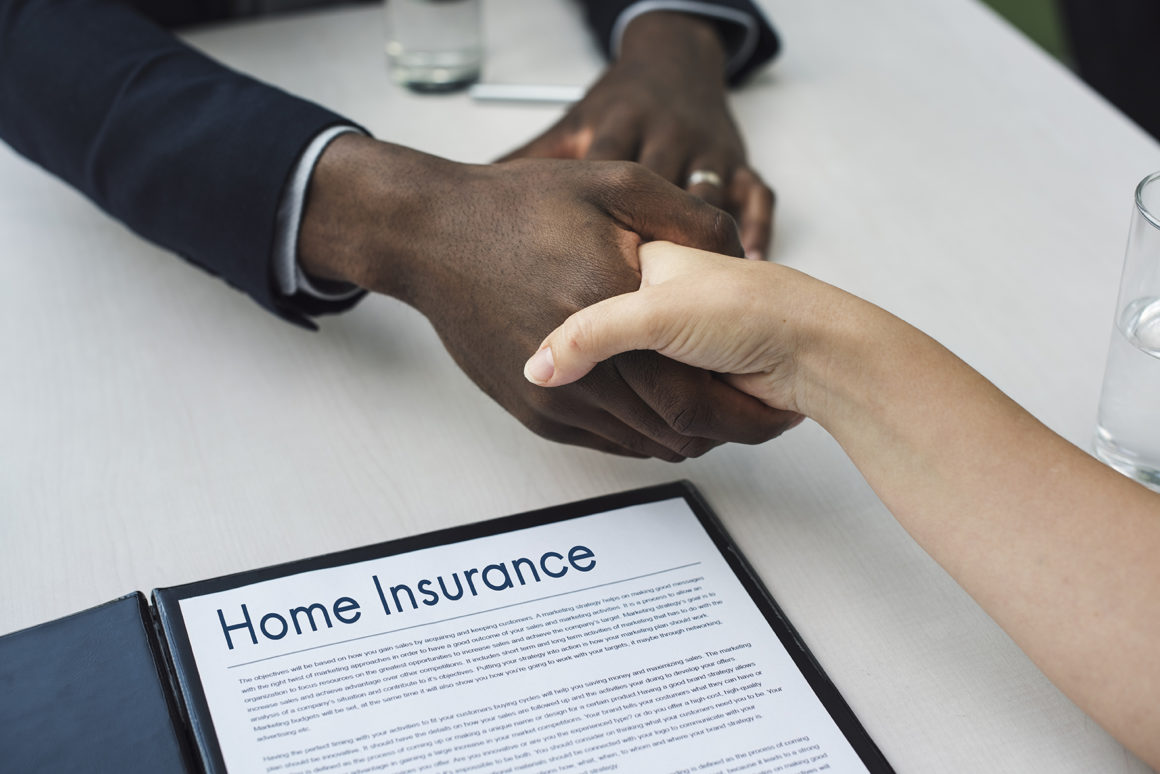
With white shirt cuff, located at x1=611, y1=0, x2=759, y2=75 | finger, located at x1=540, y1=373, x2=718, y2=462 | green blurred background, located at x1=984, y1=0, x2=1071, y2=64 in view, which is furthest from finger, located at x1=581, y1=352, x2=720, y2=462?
green blurred background, located at x1=984, y1=0, x2=1071, y2=64

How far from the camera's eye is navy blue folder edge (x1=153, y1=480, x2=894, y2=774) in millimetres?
517

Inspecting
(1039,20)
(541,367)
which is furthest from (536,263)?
(1039,20)

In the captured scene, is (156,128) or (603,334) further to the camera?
(156,128)

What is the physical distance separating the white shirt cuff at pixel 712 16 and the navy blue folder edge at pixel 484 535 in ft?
2.00

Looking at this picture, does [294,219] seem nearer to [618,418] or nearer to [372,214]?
[372,214]

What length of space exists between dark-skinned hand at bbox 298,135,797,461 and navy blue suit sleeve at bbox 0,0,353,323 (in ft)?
0.20

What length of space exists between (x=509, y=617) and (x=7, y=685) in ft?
0.81

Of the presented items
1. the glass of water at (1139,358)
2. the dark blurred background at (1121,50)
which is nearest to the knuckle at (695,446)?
the glass of water at (1139,358)

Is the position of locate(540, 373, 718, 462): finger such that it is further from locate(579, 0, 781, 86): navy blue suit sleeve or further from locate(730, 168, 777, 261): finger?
locate(579, 0, 781, 86): navy blue suit sleeve

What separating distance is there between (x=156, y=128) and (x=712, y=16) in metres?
0.59

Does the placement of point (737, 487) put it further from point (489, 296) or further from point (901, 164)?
point (901, 164)

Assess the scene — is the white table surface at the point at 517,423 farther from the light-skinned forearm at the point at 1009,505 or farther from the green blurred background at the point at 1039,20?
the green blurred background at the point at 1039,20

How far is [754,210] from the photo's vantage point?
905 millimetres

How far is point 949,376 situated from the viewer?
1.93 ft
